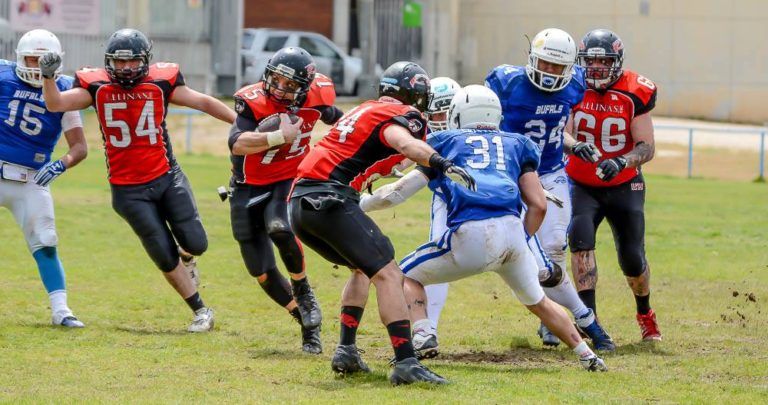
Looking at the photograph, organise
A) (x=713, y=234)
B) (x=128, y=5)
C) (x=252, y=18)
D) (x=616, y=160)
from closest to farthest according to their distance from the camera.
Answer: (x=616, y=160), (x=713, y=234), (x=128, y=5), (x=252, y=18)

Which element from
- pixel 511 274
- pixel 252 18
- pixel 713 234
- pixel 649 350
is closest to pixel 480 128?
pixel 511 274

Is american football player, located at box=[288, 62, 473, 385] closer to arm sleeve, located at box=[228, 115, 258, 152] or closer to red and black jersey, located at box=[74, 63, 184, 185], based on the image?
arm sleeve, located at box=[228, 115, 258, 152]

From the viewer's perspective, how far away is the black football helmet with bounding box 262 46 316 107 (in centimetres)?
799

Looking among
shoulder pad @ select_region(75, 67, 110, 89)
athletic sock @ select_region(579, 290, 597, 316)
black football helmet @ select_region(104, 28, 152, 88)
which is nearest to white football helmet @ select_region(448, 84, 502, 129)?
athletic sock @ select_region(579, 290, 597, 316)

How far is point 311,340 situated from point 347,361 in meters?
1.10

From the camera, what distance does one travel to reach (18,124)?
30.8 feet

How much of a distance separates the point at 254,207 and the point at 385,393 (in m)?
2.40

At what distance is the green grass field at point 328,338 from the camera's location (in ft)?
22.4

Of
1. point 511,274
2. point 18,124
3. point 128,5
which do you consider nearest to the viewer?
point 511,274

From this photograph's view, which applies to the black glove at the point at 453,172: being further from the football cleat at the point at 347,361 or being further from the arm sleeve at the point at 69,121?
the arm sleeve at the point at 69,121

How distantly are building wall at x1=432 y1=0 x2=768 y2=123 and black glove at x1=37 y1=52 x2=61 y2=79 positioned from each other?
24.1 meters

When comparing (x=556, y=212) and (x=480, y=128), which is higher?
(x=480, y=128)

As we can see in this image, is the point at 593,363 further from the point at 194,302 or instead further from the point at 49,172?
the point at 49,172

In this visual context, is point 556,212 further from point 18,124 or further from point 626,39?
point 626,39
